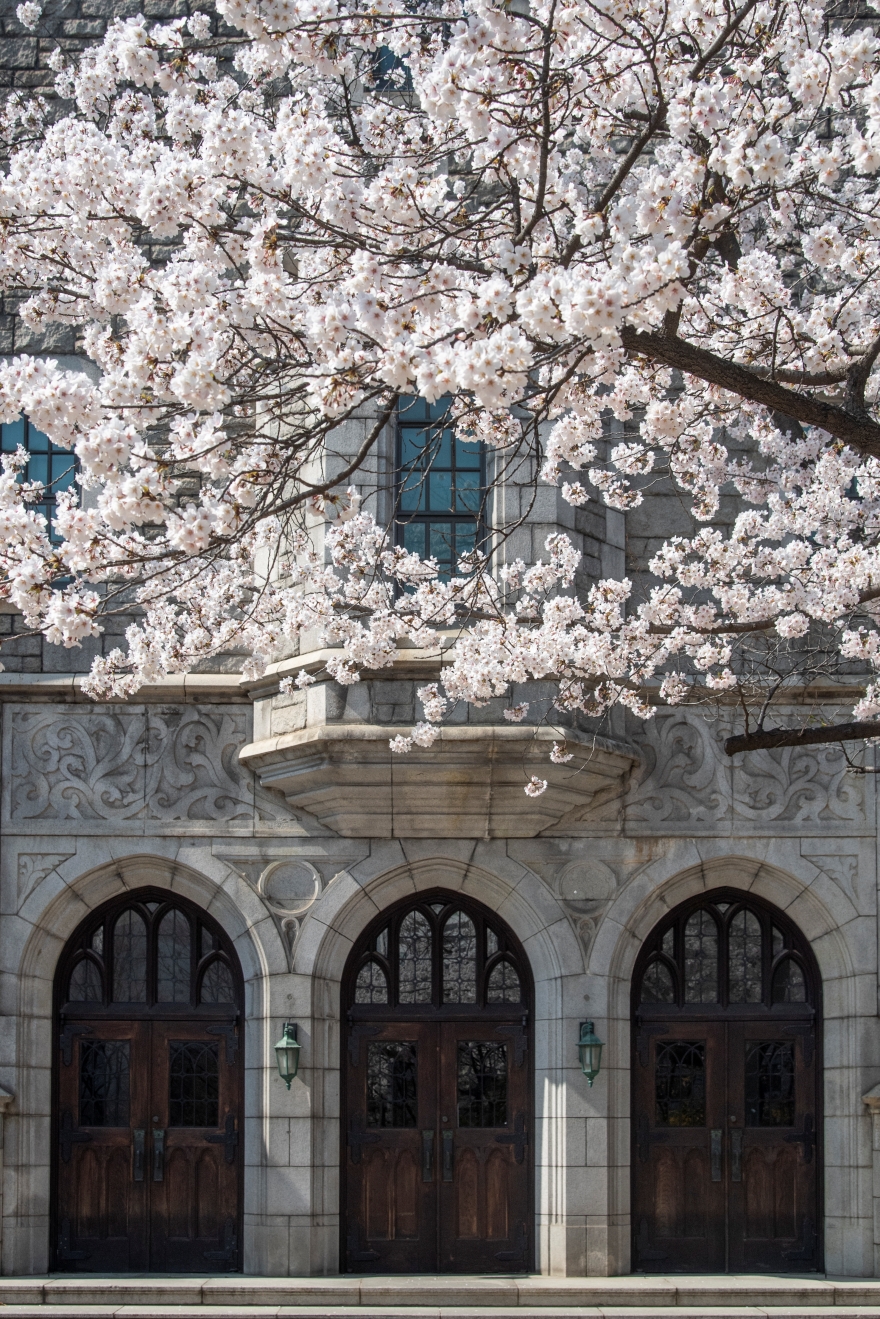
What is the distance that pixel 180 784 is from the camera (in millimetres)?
11828

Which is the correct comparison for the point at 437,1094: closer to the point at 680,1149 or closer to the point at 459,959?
the point at 459,959

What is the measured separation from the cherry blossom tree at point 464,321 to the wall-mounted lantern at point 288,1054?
2.26 meters

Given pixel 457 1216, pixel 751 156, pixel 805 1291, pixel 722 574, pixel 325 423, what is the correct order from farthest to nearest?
1. pixel 457 1216
2. pixel 805 1291
3. pixel 722 574
4. pixel 325 423
5. pixel 751 156

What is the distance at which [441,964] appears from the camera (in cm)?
1200

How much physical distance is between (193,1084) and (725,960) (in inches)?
144

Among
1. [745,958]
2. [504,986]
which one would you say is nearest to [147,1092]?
[504,986]

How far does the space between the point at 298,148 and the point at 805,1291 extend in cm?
766

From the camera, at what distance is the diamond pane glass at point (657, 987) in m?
12.0

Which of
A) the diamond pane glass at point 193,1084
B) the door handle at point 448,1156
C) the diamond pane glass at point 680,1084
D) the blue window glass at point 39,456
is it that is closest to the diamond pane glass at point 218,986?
the diamond pane glass at point 193,1084

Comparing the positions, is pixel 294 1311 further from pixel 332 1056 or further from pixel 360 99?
pixel 360 99

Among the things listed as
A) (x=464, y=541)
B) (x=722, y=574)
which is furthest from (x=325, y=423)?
(x=464, y=541)

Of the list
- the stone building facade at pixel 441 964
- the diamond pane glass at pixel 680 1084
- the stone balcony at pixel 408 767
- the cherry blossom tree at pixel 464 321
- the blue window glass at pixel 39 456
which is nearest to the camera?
the cherry blossom tree at pixel 464 321

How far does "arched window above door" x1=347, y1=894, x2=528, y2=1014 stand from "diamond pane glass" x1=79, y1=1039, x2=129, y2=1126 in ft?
5.21

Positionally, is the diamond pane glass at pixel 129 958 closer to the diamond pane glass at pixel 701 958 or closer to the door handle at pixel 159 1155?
the door handle at pixel 159 1155
